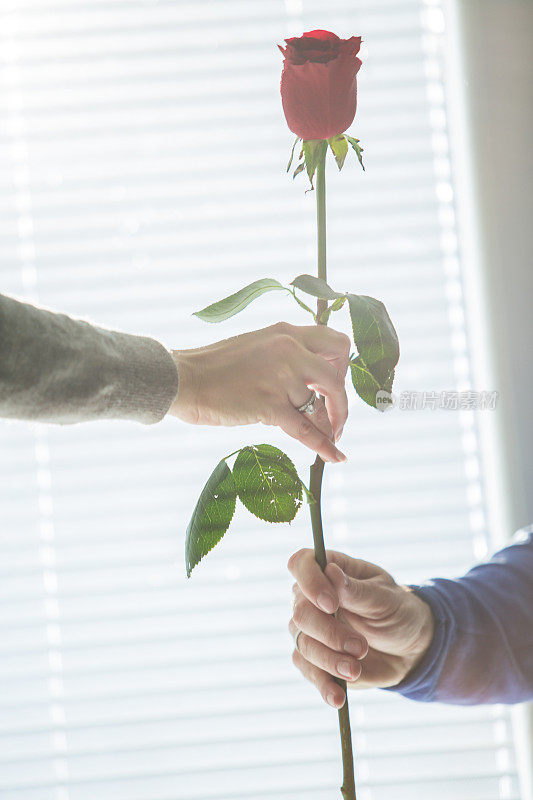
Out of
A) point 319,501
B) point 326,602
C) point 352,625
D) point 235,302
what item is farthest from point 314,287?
point 352,625

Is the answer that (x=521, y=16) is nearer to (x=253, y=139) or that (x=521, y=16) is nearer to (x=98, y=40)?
(x=253, y=139)

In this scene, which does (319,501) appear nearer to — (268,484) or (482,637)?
(268,484)

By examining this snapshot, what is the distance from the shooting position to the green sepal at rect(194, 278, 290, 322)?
61cm

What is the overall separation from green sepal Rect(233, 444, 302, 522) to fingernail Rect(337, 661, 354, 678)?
0.18 meters

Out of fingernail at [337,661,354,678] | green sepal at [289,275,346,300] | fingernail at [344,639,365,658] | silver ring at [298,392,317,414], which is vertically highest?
green sepal at [289,275,346,300]

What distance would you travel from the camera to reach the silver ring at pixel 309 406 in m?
0.64

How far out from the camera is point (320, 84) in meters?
0.56

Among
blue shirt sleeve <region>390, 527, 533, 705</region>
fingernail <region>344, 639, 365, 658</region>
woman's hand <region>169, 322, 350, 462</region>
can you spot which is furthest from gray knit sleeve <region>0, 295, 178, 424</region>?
blue shirt sleeve <region>390, 527, 533, 705</region>

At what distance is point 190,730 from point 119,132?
1122 mm

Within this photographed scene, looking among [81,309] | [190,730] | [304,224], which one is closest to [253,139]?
[304,224]

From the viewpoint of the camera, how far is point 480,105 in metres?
1.20

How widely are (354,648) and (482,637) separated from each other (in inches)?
17.2

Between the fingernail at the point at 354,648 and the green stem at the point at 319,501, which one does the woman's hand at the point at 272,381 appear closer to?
the green stem at the point at 319,501

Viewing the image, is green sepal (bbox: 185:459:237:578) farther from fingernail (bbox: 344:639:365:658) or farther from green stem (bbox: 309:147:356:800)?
fingernail (bbox: 344:639:365:658)
